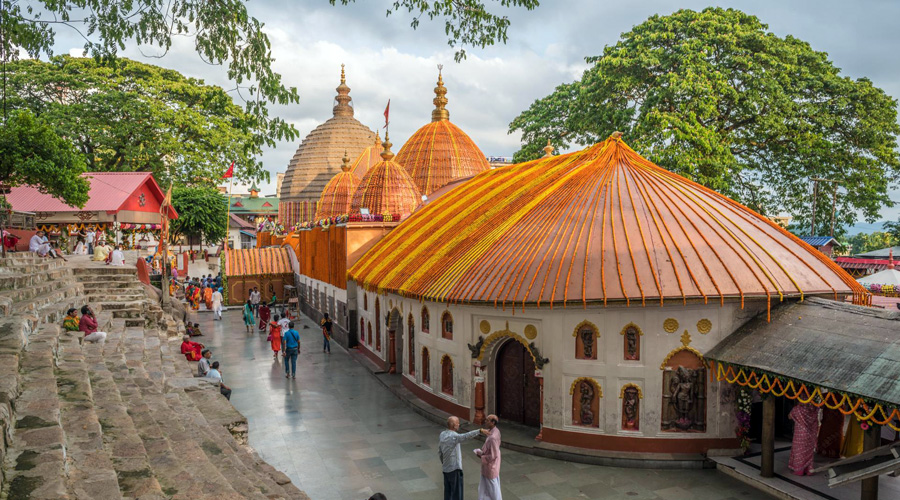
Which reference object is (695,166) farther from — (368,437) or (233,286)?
(233,286)

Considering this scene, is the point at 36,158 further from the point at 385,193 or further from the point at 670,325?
the point at 670,325

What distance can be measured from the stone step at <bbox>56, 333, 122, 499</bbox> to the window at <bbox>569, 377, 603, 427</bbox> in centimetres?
897

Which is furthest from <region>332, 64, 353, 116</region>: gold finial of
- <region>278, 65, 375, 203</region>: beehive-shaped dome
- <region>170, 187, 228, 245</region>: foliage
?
<region>170, 187, 228, 245</region>: foliage

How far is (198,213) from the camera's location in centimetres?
5028

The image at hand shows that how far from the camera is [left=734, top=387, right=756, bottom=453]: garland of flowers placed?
12469 mm

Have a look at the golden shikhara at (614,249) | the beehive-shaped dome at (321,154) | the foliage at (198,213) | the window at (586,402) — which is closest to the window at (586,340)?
the window at (586,402)

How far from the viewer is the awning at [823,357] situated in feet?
31.1

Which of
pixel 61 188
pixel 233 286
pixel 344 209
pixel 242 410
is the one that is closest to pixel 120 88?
pixel 233 286

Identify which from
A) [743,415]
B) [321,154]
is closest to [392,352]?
[743,415]

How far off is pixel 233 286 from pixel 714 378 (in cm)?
3244

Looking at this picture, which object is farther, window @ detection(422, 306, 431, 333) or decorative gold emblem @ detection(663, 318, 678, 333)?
window @ detection(422, 306, 431, 333)

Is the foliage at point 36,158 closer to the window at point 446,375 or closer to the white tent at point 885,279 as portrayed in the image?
the window at point 446,375

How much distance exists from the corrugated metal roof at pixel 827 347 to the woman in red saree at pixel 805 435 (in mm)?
1054

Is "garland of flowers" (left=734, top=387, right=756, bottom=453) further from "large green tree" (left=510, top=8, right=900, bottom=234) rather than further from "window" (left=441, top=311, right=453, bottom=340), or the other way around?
"large green tree" (left=510, top=8, right=900, bottom=234)
